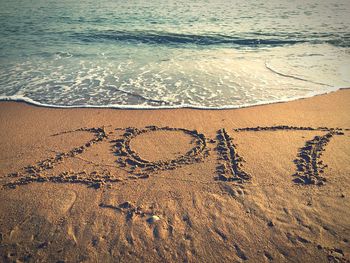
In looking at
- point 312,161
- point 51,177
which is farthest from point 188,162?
point 51,177

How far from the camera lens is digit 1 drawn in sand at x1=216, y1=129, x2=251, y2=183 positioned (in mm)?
3615

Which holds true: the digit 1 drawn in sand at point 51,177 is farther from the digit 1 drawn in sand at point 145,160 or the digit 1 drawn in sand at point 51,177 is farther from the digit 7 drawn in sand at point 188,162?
the digit 1 drawn in sand at point 145,160

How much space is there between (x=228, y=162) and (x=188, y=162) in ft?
1.81

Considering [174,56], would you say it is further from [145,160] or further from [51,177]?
[51,177]

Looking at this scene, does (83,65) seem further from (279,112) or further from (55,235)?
(55,235)

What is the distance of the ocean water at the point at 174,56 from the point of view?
641 cm

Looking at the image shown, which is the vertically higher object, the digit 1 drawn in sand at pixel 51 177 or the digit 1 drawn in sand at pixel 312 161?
the digit 1 drawn in sand at pixel 312 161

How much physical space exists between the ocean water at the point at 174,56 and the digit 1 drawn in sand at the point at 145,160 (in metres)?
1.37

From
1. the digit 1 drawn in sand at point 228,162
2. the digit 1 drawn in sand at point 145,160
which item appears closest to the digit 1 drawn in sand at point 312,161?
the digit 1 drawn in sand at point 228,162

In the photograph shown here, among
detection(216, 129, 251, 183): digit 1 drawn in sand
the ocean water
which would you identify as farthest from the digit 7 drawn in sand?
the ocean water

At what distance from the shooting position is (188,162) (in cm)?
399

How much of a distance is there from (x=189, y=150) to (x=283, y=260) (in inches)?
81.1

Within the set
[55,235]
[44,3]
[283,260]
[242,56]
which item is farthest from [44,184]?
[44,3]

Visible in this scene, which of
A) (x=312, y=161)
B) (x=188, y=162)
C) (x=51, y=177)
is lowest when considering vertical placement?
(x=51, y=177)
